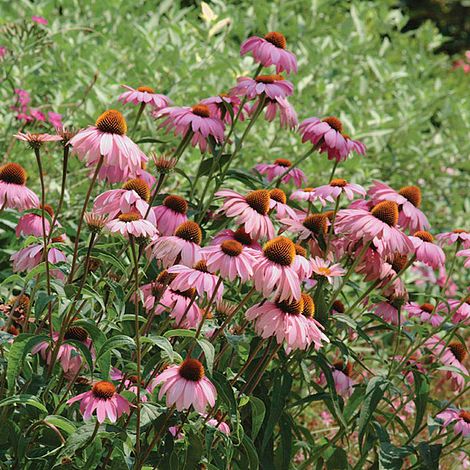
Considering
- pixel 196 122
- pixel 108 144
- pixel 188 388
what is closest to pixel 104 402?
pixel 188 388

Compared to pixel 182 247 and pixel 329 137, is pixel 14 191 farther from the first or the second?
pixel 329 137

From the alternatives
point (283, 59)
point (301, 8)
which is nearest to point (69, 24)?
point (301, 8)

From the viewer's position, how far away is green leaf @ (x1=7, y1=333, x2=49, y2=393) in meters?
1.66

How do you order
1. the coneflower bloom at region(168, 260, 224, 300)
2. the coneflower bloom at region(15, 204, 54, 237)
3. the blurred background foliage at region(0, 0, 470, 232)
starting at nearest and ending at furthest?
the coneflower bloom at region(168, 260, 224, 300) < the coneflower bloom at region(15, 204, 54, 237) < the blurred background foliage at region(0, 0, 470, 232)

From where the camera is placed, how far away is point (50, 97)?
4.14 m

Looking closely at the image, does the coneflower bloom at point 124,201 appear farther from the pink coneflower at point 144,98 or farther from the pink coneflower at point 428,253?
the pink coneflower at point 428,253

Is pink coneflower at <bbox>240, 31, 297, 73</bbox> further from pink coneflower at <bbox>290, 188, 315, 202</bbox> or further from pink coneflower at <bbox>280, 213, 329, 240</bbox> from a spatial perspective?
pink coneflower at <bbox>280, 213, 329, 240</bbox>

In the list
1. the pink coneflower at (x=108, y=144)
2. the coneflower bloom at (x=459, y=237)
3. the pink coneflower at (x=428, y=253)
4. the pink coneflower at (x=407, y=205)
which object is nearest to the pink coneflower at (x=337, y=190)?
the pink coneflower at (x=407, y=205)

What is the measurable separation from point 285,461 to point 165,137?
159 centimetres

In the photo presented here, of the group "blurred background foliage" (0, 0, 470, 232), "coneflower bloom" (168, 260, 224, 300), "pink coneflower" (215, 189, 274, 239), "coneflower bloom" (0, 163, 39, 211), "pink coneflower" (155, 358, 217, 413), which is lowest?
"blurred background foliage" (0, 0, 470, 232)

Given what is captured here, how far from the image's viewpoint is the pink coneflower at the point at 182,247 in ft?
5.87

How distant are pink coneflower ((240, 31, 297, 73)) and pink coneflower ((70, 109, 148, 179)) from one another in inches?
27.8

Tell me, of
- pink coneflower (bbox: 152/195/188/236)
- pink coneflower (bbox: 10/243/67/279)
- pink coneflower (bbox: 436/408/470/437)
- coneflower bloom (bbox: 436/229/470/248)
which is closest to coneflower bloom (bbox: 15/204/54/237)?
pink coneflower (bbox: 10/243/67/279)

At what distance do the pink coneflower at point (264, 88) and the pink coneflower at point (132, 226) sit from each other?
672 millimetres
